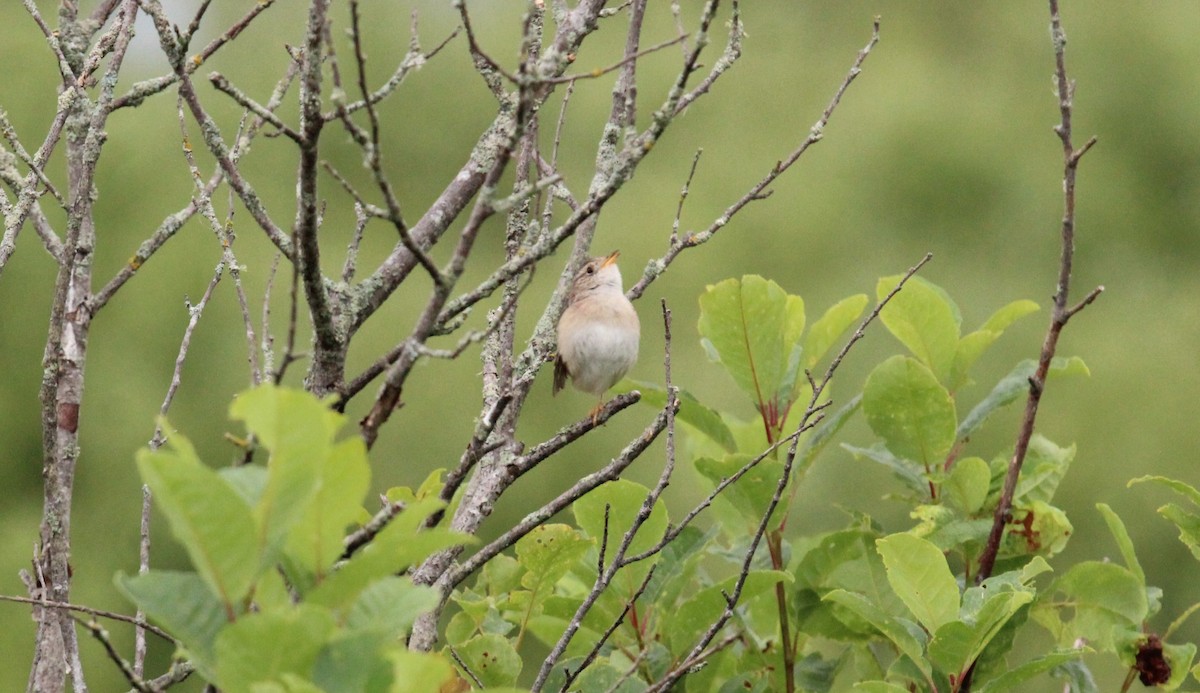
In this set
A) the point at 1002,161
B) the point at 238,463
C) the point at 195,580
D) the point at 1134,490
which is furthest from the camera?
the point at 1002,161

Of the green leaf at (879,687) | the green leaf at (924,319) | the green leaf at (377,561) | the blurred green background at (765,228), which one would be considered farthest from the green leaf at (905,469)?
the blurred green background at (765,228)

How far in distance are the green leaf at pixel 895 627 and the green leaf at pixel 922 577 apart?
0.15 ft

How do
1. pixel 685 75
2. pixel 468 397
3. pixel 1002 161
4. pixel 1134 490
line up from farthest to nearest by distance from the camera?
pixel 1002 161 → pixel 1134 490 → pixel 468 397 → pixel 685 75

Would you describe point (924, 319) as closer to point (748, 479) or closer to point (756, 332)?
point (756, 332)

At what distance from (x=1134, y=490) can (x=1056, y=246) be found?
232 cm

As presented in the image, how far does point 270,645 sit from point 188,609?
4.0 inches

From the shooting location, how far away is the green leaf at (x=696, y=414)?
2.37m

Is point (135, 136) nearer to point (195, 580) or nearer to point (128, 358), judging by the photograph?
point (128, 358)

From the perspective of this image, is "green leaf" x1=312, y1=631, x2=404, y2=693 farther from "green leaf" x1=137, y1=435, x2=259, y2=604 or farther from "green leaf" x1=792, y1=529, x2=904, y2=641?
"green leaf" x1=792, y1=529, x2=904, y2=641

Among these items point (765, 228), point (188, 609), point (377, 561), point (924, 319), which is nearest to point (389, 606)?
point (377, 561)

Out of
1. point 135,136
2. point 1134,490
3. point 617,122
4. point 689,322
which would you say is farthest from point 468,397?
point 617,122

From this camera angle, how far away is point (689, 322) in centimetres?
949

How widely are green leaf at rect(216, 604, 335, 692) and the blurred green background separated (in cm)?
590

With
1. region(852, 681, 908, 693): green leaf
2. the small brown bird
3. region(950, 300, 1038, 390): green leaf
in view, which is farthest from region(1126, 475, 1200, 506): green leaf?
the small brown bird
